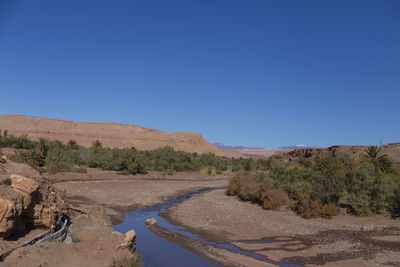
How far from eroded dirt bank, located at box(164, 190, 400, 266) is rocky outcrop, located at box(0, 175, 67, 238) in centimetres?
660

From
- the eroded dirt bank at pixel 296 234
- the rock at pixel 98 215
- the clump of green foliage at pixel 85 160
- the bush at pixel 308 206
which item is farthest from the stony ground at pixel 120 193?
the bush at pixel 308 206

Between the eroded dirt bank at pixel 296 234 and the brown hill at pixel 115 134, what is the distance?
76585 millimetres

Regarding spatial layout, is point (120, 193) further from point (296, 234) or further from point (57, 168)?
point (296, 234)

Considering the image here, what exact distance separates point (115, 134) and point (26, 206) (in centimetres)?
10291

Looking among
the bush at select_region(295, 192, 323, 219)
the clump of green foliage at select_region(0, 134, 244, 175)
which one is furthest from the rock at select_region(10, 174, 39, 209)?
the clump of green foliage at select_region(0, 134, 244, 175)

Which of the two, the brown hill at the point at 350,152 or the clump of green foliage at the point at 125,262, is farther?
the brown hill at the point at 350,152

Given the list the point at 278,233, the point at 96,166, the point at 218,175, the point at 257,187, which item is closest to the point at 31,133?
the point at 96,166

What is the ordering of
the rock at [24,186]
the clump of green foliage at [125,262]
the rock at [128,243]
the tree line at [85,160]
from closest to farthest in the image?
the clump of green foliage at [125,262] → the rock at [24,186] → the rock at [128,243] → the tree line at [85,160]

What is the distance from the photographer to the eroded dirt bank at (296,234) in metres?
11.4

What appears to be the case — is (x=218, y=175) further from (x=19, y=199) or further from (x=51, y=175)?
(x=19, y=199)

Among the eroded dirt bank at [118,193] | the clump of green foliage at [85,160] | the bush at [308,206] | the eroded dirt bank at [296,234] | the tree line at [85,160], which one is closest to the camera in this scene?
the eroded dirt bank at [296,234]

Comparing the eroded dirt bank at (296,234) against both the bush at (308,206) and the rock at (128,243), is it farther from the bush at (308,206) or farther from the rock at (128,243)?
the rock at (128,243)

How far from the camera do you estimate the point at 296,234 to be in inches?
579

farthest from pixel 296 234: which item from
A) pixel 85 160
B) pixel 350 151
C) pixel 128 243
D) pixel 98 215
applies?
pixel 350 151
